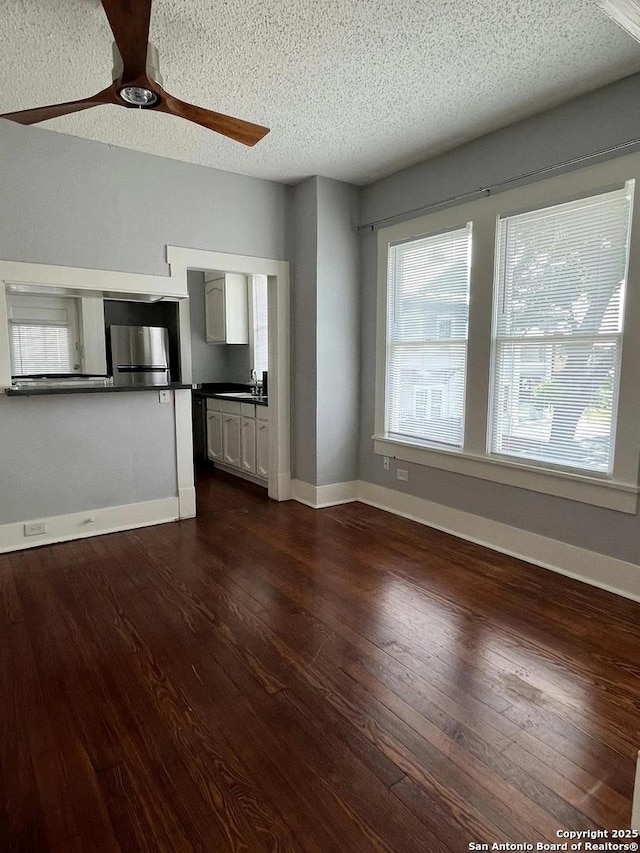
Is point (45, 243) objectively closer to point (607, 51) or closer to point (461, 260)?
point (461, 260)

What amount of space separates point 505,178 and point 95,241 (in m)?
2.82

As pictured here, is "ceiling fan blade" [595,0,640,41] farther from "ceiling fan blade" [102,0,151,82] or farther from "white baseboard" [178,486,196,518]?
"white baseboard" [178,486,196,518]

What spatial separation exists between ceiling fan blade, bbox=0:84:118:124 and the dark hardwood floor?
238 centimetres

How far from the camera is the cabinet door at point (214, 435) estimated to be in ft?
19.0

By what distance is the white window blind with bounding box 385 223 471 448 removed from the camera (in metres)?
3.67

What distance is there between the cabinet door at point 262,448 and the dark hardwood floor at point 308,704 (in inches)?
69.0

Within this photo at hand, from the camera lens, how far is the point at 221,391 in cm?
636

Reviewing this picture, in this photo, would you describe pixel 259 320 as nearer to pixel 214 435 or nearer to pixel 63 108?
pixel 214 435

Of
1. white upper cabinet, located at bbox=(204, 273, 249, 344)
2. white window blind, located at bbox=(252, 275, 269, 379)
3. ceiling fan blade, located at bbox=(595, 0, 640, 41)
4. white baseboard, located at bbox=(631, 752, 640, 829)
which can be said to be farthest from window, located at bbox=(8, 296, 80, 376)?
white baseboard, located at bbox=(631, 752, 640, 829)

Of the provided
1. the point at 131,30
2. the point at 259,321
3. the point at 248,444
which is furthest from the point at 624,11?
the point at 259,321

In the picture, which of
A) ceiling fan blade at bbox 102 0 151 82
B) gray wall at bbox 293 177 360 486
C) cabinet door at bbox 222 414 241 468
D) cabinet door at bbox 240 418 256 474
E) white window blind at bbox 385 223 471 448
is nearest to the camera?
ceiling fan blade at bbox 102 0 151 82

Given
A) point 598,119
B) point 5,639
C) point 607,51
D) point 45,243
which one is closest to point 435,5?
point 607,51

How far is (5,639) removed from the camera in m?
2.36

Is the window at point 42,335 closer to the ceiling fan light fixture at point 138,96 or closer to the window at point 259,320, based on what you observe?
the ceiling fan light fixture at point 138,96
